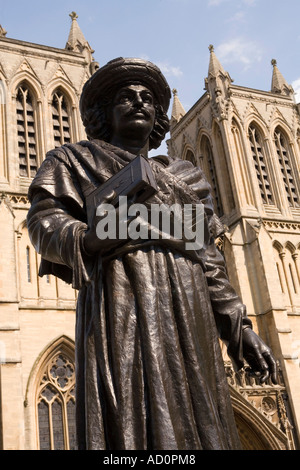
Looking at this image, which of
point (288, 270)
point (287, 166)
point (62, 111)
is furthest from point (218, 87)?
point (288, 270)

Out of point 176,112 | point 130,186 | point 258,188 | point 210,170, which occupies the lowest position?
point 130,186

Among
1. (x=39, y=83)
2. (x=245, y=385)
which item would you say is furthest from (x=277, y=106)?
(x=245, y=385)

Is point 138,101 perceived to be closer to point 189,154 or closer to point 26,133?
point 26,133

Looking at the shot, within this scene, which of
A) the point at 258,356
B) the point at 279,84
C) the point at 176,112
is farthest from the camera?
the point at 176,112

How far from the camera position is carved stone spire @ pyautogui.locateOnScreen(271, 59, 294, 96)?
2862 centimetres

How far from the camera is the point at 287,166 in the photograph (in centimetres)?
2630

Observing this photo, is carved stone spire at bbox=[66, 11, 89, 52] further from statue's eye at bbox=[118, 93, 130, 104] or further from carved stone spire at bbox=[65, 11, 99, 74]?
statue's eye at bbox=[118, 93, 130, 104]

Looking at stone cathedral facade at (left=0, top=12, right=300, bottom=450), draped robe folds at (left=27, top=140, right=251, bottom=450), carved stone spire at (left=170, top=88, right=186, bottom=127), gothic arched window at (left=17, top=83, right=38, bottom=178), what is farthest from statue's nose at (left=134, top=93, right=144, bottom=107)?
carved stone spire at (left=170, top=88, right=186, bottom=127)

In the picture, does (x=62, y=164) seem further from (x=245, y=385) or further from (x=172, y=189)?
(x=245, y=385)

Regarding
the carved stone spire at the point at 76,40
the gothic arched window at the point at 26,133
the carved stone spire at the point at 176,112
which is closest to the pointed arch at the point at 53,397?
the gothic arched window at the point at 26,133

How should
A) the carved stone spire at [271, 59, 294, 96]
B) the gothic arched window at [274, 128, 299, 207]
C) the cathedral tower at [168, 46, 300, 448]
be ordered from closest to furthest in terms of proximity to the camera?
the cathedral tower at [168, 46, 300, 448] < the gothic arched window at [274, 128, 299, 207] < the carved stone spire at [271, 59, 294, 96]

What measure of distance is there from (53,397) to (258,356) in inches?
578

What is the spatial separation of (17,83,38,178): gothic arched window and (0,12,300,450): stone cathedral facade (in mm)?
38

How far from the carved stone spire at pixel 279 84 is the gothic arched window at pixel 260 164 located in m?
3.50
